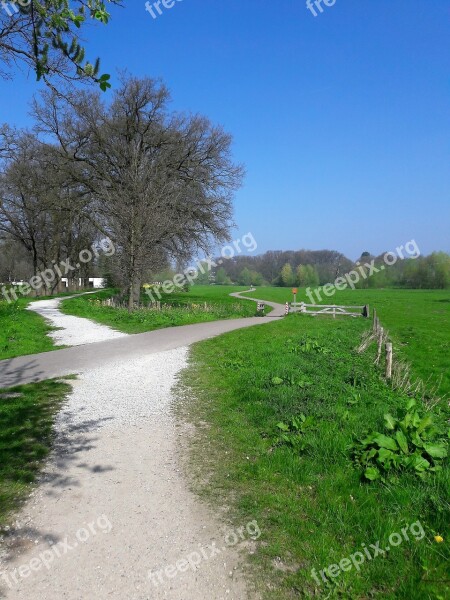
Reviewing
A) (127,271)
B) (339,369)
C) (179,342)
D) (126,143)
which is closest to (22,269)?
(126,143)

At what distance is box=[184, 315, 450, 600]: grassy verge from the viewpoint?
9.97 ft

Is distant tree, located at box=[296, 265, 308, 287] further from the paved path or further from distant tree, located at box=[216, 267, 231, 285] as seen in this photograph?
the paved path

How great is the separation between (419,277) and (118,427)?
96729 mm

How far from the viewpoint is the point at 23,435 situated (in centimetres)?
573

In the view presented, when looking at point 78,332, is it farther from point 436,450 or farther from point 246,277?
point 246,277

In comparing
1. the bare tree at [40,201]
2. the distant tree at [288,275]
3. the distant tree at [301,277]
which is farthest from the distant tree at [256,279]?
the bare tree at [40,201]

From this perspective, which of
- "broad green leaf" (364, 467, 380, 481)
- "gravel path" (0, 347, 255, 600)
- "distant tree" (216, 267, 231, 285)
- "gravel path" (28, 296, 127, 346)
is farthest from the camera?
"distant tree" (216, 267, 231, 285)

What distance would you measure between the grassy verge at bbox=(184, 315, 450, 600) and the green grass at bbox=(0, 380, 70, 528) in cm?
199

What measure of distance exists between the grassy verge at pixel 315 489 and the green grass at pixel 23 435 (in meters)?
1.99

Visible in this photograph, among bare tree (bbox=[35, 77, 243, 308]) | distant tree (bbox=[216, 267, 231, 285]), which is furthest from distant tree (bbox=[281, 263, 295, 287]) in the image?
bare tree (bbox=[35, 77, 243, 308])

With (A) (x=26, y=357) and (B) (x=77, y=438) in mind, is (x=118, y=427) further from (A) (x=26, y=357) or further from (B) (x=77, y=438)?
(A) (x=26, y=357)

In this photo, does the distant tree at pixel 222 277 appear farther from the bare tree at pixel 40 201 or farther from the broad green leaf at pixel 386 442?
the broad green leaf at pixel 386 442

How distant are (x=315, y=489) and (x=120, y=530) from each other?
211cm

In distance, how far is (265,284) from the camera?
125 meters
